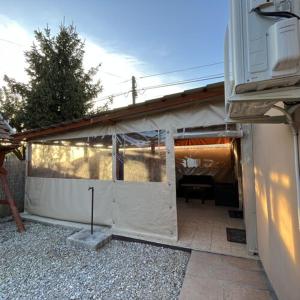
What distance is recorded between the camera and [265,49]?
0.96m

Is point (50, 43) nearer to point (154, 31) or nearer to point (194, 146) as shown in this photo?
point (154, 31)

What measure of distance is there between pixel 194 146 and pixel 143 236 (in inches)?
229

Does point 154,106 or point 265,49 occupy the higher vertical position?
point 154,106

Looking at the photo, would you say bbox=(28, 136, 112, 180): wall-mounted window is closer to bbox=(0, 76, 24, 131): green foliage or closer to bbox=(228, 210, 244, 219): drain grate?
bbox=(228, 210, 244, 219): drain grate

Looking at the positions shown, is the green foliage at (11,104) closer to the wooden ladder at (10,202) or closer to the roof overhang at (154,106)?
the wooden ladder at (10,202)

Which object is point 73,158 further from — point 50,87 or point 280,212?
point 50,87

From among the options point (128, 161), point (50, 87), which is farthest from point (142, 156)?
point (50, 87)

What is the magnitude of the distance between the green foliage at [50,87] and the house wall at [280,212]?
29.0 feet

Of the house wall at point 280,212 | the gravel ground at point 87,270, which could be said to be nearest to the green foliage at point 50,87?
the gravel ground at point 87,270

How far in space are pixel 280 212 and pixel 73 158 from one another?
14.9ft

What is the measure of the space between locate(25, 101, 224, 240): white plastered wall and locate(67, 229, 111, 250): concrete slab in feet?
1.29

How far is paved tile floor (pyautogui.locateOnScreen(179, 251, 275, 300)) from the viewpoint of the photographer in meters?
2.36

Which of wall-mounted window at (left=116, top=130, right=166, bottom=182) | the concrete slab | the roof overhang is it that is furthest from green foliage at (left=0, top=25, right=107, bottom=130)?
the concrete slab

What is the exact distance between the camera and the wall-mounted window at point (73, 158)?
4.64 metres
